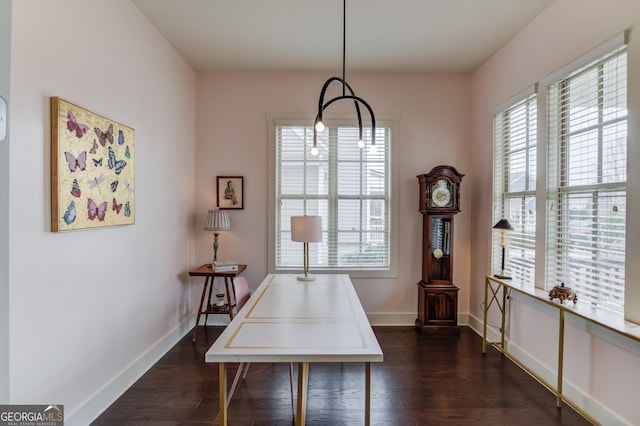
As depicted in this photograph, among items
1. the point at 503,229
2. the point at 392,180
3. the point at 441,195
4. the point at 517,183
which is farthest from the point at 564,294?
the point at 392,180

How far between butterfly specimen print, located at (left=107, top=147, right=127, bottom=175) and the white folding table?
4.63ft

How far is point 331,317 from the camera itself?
207 cm

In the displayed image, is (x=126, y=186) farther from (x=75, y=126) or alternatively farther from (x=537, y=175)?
(x=537, y=175)

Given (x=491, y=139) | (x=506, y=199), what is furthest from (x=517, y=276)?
(x=491, y=139)

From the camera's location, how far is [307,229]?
297 centimetres

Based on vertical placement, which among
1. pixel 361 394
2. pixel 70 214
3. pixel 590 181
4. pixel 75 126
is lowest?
pixel 361 394

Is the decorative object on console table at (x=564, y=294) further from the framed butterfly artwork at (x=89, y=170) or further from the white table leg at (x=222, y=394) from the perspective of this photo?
the framed butterfly artwork at (x=89, y=170)

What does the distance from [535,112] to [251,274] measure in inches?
135

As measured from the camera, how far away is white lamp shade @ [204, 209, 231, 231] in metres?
3.65

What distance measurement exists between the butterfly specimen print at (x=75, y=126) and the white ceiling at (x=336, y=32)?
4.36 ft

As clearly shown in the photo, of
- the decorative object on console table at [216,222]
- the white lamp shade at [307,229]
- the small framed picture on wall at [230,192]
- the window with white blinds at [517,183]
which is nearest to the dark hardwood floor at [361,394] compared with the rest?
the window with white blinds at [517,183]

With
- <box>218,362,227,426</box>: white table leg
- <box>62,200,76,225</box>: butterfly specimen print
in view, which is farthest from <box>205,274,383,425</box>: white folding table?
<box>62,200,76,225</box>: butterfly specimen print

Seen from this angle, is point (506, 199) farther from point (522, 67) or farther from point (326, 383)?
point (326, 383)

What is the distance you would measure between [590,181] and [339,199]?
2.43 meters
